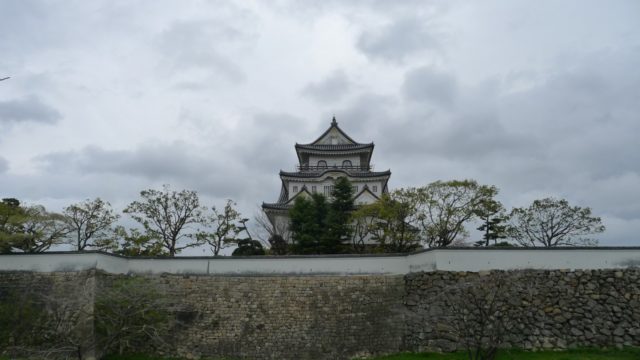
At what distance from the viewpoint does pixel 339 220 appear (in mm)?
21797

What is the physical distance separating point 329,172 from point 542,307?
61.1 ft

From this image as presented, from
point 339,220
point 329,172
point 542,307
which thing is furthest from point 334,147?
point 542,307

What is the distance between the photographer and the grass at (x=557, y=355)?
38.2 feet

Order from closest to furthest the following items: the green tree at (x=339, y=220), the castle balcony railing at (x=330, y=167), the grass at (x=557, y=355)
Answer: the grass at (x=557, y=355), the green tree at (x=339, y=220), the castle balcony railing at (x=330, y=167)

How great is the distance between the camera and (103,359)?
1287 cm

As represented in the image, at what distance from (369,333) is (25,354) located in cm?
845

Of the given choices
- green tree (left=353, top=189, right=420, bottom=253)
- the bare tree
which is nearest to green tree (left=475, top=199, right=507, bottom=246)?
green tree (left=353, top=189, right=420, bottom=253)

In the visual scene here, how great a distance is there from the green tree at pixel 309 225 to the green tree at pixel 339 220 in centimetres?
23

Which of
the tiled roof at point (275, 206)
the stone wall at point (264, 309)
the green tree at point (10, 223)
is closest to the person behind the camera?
the stone wall at point (264, 309)

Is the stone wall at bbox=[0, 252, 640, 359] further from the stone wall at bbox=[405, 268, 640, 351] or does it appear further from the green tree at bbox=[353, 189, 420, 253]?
the green tree at bbox=[353, 189, 420, 253]

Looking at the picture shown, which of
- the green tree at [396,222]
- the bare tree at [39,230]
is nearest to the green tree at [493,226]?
the green tree at [396,222]

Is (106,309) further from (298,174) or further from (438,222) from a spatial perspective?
(298,174)

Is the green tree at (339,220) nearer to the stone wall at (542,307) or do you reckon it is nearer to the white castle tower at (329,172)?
the white castle tower at (329,172)

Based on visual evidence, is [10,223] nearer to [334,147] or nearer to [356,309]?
[356,309]
